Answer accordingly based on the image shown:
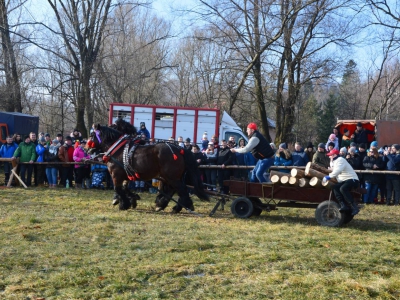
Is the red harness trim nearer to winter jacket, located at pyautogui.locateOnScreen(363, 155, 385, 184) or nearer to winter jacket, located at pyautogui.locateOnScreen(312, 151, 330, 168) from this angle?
winter jacket, located at pyautogui.locateOnScreen(312, 151, 330, 168)

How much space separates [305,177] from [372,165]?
5.21 metres

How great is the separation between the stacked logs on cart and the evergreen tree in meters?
34.0

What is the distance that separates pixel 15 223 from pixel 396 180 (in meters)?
10.1

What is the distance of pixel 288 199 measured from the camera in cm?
1043

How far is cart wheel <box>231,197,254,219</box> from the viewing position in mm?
10848

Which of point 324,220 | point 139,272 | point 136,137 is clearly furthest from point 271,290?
point 136,137

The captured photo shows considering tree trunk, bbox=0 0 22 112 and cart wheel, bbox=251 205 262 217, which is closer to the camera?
cart wheel, bbox=251 205 262 217

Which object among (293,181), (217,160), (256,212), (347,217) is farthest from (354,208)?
(217,160)

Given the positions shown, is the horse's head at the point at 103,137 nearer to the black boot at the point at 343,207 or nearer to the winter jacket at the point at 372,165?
the black boot at the point at 343,207

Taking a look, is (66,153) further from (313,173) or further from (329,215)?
(329,215)

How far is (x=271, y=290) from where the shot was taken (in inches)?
216

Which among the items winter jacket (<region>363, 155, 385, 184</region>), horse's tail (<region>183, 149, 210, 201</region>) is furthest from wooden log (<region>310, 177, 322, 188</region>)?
winter jacket (<region>363, 155, 385, 184</region>)

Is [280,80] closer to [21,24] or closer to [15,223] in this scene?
[21,24]

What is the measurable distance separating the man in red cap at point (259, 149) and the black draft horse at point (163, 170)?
1289mm
